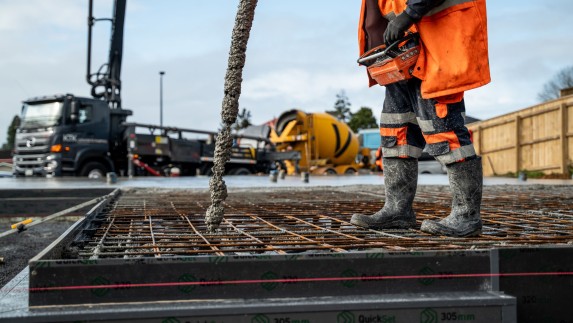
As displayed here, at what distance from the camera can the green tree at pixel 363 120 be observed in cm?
5916

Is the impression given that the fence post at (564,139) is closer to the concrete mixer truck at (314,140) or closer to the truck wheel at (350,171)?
the concrete mixer truck at (314,140)

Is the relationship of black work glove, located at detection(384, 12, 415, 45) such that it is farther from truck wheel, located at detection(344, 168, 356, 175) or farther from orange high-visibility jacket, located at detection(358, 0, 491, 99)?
truck wheel, located at detection(344, 168, 356, 175)

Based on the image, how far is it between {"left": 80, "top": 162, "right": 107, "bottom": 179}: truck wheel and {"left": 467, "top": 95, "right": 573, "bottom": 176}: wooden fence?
42.5ft

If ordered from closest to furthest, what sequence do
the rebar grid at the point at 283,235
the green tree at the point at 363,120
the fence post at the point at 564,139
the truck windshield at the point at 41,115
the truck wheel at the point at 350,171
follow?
the rebar grid at the point at 283,235
the truck windshield at the point at 41,115
the fence post at the point at 564,139
the truck wheel at the point at 350,171
the green tree at the point at 363,120

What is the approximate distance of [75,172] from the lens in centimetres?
1528

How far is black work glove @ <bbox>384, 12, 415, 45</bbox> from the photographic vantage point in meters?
2.50

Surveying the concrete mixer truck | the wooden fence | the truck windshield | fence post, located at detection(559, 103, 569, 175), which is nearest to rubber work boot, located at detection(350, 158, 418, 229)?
the truck windshield

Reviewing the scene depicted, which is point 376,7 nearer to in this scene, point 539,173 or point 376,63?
point 376,63

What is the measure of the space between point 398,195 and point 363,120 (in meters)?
57.2

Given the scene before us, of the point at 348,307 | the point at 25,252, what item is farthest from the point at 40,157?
the point at 348,307

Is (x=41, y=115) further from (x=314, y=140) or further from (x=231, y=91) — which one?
(x=231, y=91)

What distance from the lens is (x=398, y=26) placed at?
252cm

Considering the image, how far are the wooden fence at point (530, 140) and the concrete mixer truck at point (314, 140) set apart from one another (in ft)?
17.0

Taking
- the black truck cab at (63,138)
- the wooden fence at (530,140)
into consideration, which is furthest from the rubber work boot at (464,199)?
the wooden fence at (530,140)
